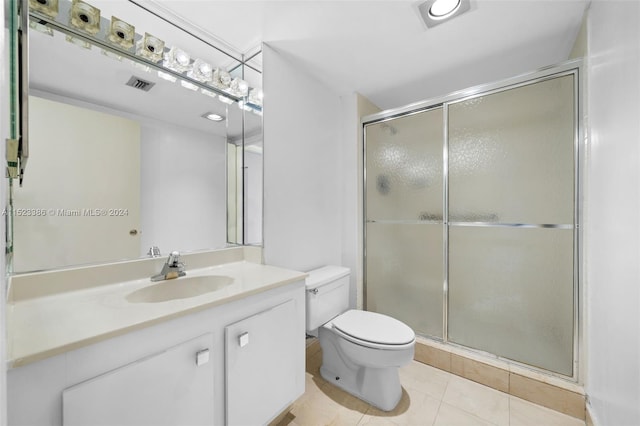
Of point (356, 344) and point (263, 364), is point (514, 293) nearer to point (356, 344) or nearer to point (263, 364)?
point (356, 344)

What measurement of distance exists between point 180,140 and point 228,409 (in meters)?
1.34

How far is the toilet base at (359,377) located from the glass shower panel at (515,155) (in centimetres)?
116

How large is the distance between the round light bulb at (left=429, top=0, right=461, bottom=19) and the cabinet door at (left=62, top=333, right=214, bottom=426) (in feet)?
6.15

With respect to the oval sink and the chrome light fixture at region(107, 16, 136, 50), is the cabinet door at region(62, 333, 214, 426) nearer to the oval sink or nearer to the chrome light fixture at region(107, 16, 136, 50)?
the oval sink

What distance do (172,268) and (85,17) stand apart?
1.21 metres

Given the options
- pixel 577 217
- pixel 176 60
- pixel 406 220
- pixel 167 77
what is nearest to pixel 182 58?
→ pixel 176 60

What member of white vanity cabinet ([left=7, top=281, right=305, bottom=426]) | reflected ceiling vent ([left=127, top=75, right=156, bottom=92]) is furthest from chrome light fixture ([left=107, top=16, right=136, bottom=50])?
white vanity cabinet ([left=7, top=281, right=305, bottom=426])

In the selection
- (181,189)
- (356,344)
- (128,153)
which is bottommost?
(356,344)

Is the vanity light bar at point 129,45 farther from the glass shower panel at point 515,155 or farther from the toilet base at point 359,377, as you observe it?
the toilet base at point 359,377

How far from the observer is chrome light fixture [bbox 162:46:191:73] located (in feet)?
4.53

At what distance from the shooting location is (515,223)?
5.33 feet

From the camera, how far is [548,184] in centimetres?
153

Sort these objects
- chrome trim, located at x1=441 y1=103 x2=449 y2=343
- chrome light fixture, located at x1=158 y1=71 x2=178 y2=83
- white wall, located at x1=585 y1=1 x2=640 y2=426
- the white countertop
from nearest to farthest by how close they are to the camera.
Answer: the white countertop → white wall, located at x1=585 y1=1 x2=640 y2=426 → chrome light fixture, located at x1=158 y1=71 x2=178 y2=83 → chrome trim, located at x1=441 y1=103 x2=449 y2=343

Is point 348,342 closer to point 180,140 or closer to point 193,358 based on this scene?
point 193,358
